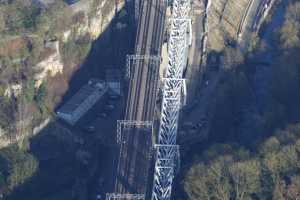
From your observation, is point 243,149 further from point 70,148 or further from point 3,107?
point 3,107

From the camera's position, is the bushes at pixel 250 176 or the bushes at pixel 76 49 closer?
the bushes at pixel 250 176

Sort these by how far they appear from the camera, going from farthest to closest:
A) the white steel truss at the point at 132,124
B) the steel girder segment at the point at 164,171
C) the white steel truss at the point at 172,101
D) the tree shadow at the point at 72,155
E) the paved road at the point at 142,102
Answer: the white steel truss at the point at 132,124
the tree shadow at the point at 72,155
the paved road at the point at 142,102
the white steel truss at the point at 172,101
the steel girder segment at the point at 164,171

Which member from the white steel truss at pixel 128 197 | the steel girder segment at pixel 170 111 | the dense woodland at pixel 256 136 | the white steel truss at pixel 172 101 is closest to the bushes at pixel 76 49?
the white steel truss at pixel 172 101

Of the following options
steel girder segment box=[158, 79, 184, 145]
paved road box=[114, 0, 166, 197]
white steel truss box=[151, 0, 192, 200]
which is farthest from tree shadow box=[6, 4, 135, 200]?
steel girder segment box=[158, 79, 184, 145]

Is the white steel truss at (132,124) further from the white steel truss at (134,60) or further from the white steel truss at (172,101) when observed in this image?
the white steel truss at (134,60)

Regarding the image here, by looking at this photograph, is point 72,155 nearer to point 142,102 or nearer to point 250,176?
point 142,102
